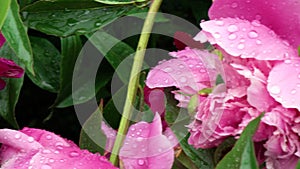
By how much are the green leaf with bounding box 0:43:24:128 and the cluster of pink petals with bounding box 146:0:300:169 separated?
0.71 feet

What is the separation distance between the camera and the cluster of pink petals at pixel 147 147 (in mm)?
558

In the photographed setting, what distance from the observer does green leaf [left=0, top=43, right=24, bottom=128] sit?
74 centimetres

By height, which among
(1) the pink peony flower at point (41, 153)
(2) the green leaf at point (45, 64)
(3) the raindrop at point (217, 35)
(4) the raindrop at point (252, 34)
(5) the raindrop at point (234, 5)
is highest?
(5) the raindrop at point (234, 5)

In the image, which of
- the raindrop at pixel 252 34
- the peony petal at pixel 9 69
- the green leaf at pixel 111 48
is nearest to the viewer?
the raindrop at pixel 252 34

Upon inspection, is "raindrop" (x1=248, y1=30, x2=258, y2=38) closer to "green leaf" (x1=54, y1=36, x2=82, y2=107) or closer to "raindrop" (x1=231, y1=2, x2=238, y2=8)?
"raindrop" (x1=231, y1=2, x2=238, y2=8)

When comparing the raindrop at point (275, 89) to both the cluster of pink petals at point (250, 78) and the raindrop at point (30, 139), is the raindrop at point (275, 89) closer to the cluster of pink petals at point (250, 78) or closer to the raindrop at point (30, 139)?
the cluster of pink petals at point (250, 78)

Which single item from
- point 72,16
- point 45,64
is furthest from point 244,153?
point 45,64

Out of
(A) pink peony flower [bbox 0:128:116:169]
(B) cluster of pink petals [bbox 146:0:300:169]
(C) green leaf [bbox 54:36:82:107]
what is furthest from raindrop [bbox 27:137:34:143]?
(C) green leaf [bbox 54:36:82:107]

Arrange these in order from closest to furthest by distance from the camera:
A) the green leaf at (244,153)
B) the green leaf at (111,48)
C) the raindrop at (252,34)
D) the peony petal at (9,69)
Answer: the green leaf at (244,153), the raindrop at (252,34), the peony petal at (9,69), the green leaf at (111,48)

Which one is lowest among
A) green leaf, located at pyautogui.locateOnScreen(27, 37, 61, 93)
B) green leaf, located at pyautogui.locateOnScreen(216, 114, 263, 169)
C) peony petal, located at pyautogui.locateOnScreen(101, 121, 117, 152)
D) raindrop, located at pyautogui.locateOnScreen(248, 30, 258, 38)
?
green leaf, located at pyautogui.locateOnScreen(27, 37, 61, 93)

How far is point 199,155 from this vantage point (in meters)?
0.58

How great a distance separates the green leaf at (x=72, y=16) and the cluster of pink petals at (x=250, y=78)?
0.12 metres

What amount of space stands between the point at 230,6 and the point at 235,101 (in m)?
0.08

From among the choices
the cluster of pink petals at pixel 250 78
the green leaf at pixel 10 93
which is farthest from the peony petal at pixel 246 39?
the green leaf at pixel 10 93
